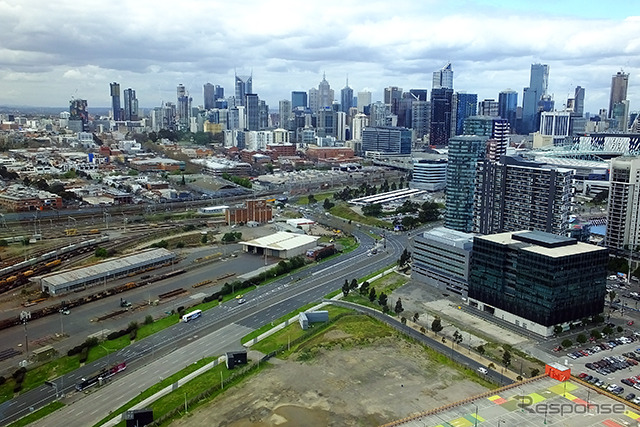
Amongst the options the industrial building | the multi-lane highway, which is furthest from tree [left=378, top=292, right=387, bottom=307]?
the industrial building

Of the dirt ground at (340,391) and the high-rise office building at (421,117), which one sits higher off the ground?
the high-rise office building at (421,117)

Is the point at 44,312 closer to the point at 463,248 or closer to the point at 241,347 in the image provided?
the point at 241,347

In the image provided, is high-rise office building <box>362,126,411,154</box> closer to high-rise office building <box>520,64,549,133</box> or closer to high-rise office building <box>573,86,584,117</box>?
high-rise office building <box>520,64,549,133</box>

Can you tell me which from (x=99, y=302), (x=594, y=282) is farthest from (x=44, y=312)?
(x=594, y=282)

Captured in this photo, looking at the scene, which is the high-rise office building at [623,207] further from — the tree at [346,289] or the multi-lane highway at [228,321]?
the tree at [346,289]

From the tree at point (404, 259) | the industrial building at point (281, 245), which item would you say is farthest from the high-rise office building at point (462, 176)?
the industrial building at point (281, 245)
